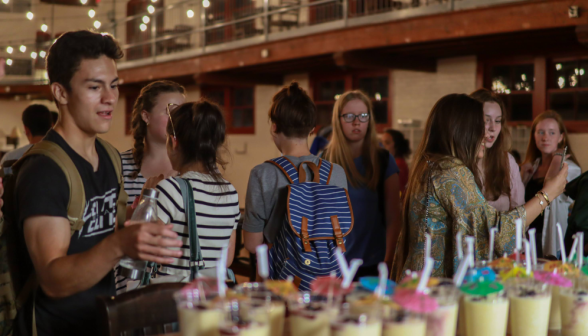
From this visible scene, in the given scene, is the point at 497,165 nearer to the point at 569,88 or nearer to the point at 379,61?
the point at 569,88

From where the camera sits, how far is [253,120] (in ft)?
40.5

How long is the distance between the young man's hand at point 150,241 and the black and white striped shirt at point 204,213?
63cm

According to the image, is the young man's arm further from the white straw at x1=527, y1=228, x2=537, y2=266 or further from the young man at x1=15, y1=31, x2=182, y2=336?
the white straw at x1=527, y1=228, x2=537, y2=266

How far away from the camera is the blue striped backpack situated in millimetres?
2529

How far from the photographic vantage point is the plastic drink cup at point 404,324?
4.12 ft

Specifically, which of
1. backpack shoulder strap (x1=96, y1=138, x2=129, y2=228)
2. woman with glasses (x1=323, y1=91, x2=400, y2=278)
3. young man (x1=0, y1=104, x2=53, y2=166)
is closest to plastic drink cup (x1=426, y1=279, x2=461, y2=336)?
backpack shoulder strap (x1=96, y1=138, x2=129, y2=228)

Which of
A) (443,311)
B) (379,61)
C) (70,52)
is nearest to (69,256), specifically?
(70,52)

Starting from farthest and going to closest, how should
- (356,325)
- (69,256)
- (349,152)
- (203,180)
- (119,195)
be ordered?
(349,152) → (203,180) → (119,195) → (69,256) → (356,325)

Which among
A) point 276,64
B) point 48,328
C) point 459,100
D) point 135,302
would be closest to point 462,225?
point 459,100

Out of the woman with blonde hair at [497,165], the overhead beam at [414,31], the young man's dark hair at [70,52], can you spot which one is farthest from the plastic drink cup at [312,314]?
the overhead beam at [414,31]

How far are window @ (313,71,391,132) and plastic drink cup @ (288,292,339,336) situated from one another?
7896 millimetres

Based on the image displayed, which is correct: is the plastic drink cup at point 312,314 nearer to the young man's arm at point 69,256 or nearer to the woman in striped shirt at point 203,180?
the young man's arm at point 69,256

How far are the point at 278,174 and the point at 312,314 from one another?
1.46 meters

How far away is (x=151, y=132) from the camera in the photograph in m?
2.95
